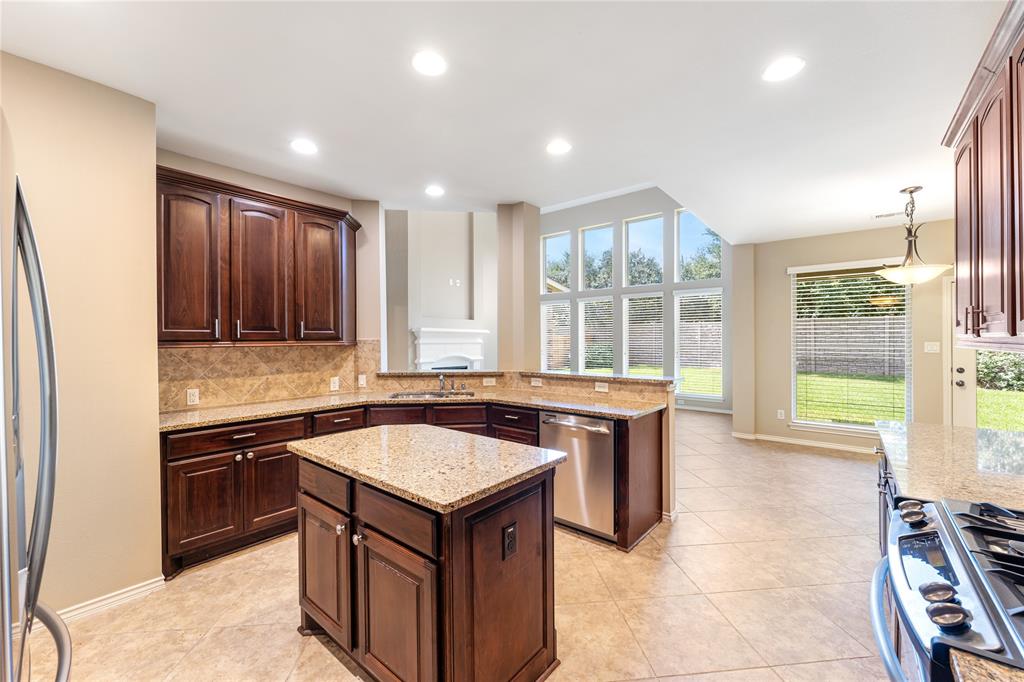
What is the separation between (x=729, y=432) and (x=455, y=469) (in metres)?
5.67

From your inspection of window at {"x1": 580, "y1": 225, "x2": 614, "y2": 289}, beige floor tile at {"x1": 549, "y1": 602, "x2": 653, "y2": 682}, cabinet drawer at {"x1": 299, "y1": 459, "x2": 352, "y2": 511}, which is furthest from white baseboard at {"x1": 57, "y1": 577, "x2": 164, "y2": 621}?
window at {"x1": 580, "y1": 225, "x2": 614, "y2": 289}

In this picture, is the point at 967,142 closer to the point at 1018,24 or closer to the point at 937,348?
the point at 1018,24

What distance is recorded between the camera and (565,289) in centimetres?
953

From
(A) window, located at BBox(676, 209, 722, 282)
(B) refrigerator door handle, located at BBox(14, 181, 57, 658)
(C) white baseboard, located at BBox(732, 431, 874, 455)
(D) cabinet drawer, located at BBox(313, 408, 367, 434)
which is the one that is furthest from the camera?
(A) window, located at BBox(676, 209, 722, 282)

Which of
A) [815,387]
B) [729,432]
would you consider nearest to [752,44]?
[815,387]

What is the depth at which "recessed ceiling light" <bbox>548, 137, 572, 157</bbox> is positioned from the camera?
2730mm

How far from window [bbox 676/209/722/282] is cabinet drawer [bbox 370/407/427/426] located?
610 centimetres

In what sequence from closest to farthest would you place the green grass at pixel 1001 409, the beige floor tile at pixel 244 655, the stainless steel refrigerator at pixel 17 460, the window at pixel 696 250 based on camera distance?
the stainless steel refrigerator at pixel 17 460 → the beige floor tile at pixel 244 655 → the green grass at pixel 1001 409 → the window at pixel 696 250

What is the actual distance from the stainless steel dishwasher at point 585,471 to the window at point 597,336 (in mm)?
5877

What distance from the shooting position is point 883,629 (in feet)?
3.05

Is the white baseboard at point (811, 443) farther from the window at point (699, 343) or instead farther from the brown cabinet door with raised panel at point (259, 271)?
the brown cabinet door with raised panel at point (259, 271)

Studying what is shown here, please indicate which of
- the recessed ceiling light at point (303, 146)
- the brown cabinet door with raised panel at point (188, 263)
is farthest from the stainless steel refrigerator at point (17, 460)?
the recessed ceiling light at point (303, 146)

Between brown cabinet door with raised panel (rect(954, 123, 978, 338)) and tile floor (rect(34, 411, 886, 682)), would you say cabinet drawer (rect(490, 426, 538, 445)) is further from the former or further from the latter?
brown cabinet door with raised panel (rect(954, 123, 978, 338))

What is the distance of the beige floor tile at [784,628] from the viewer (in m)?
1.80
